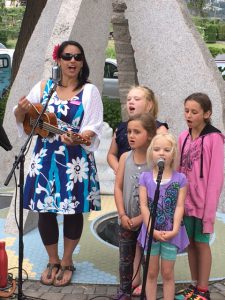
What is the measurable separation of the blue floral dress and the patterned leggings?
1.38 ft

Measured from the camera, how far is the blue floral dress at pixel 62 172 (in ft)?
13.4

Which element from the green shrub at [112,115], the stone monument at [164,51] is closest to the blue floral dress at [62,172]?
the stone monument at [164,51]

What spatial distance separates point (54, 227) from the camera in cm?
429

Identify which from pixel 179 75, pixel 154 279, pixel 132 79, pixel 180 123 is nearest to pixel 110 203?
pixel 180 123

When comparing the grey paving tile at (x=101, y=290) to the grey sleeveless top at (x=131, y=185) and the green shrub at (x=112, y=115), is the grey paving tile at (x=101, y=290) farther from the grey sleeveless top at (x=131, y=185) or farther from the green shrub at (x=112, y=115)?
the green shrub at (x=112, y=115)

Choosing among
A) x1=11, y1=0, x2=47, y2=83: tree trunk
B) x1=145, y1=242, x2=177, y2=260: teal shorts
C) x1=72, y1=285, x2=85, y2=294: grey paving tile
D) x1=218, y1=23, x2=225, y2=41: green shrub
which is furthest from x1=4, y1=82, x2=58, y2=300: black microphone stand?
x1=218, y1=23, x2=225, y2=41: green shrub

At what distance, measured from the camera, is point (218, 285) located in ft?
14.1

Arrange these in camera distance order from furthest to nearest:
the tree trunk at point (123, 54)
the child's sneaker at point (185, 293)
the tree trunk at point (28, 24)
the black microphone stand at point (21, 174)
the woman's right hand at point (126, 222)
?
the tree trunk at point (28, 24)
the tree trunk at point (123, 54)
the child's sneaker at point (185, 293)
the woman's right hand at point (126, 222)
the black microphone stand at point (21, 174)

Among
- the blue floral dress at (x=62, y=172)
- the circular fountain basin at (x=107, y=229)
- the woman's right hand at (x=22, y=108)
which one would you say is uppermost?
the woman's right hand at (x=22, y=108)

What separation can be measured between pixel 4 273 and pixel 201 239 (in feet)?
4.78

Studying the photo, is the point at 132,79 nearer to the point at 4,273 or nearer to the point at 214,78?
the point at 214,78

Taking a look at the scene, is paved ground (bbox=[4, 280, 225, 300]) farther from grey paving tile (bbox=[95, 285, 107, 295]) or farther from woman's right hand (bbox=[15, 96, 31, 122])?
woman's right hand (bbox=[15, 96, 31, 122])

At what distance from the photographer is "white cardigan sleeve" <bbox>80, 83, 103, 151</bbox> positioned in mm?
4051

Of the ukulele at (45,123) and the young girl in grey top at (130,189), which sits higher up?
the ukulele at (45,123)
